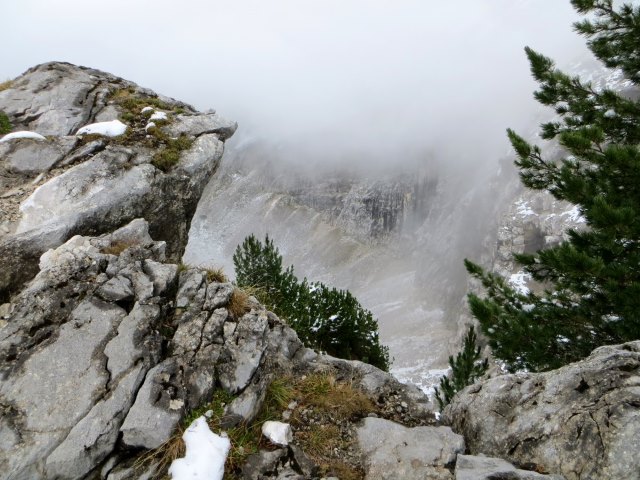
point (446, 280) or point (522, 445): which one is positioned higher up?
point (522, 445)

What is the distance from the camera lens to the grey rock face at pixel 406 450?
6.69m

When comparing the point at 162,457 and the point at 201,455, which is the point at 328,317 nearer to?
the point at 201,455

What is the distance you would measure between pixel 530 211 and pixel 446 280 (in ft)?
115

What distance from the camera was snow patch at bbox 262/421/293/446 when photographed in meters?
7.03

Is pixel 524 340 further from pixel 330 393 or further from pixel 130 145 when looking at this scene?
pixel 130 145

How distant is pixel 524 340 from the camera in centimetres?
1200

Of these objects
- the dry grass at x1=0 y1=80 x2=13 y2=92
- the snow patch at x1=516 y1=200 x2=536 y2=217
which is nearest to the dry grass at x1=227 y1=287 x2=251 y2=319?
the dry grass at x1=0 y1=80 x2=13 y2=92

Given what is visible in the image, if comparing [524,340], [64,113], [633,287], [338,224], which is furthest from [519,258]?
[338,224]

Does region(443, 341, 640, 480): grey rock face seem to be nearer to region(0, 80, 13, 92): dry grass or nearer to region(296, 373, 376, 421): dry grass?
region(296, 373, 376, 421): dry grass

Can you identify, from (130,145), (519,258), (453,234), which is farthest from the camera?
(453,234)

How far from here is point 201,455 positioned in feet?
21.6

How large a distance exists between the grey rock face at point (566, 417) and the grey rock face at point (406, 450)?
628 mm

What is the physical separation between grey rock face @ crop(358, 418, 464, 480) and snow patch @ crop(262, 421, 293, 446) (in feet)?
4.01

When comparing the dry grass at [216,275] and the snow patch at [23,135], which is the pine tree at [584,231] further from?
the snow patch at [23,135]
